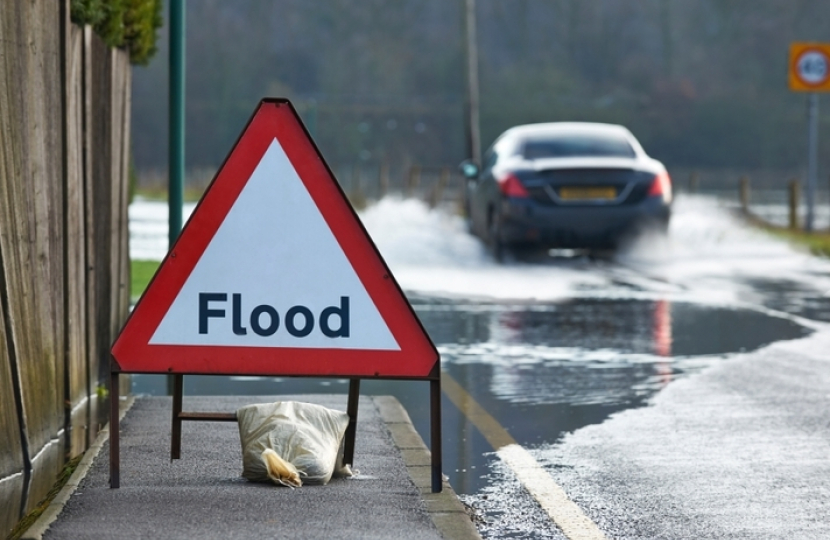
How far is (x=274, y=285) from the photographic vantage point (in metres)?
5.34

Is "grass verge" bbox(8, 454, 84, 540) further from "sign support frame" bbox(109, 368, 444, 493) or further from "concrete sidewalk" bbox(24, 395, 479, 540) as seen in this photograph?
→ "sign support frame" bbox(109, 368, 444, 493)

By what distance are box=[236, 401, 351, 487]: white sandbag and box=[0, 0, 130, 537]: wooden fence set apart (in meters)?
0.85

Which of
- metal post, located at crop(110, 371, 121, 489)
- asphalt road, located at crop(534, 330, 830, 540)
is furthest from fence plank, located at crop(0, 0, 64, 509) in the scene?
asphalt road, located at crop(534, 330, 830, 540)

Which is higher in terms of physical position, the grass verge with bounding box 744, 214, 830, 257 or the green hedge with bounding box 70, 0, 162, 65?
the green hedge with bounding box 70, 0, 162, 65

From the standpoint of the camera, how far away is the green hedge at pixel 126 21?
25.4 ft

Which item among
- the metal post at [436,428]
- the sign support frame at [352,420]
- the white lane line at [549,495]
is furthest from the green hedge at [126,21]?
the metal post at [436,428]

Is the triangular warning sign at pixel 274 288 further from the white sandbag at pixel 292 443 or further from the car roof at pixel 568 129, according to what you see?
the car roof at pixel 568 129

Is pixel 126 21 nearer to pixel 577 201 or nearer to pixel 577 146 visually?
pixel 577 201

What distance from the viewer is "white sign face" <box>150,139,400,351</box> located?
5.31 meters

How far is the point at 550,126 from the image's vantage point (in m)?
18.8

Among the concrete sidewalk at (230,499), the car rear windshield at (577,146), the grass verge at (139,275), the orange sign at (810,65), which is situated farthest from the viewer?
→ the orange sign at (810,65)

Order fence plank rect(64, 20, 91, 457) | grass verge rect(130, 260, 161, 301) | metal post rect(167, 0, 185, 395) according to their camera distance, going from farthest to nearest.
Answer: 1. grass verge rect(130, 260, 161, 301)
2. metal post rect(167, 0, 185, 395)
3. fence plank rect(64, 20, 91, 457)

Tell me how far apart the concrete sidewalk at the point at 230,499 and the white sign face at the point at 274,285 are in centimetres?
53

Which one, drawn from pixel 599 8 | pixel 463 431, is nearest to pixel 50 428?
pixel 463 431
